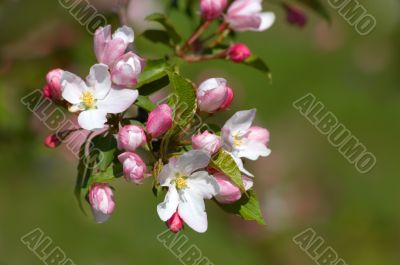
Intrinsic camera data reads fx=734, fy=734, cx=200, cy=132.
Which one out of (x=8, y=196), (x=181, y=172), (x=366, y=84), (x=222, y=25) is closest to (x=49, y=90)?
(x=181, y=172)

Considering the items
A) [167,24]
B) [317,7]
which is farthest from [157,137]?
[317,7]

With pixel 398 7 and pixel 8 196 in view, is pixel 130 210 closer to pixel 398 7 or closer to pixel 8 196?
pixel 8 196

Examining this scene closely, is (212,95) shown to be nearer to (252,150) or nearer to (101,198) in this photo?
(252,150)

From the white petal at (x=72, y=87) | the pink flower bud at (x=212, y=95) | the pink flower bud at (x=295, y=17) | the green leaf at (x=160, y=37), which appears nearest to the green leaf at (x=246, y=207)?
the pink flower bud at (x=212, y=95)

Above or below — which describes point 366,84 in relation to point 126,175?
above

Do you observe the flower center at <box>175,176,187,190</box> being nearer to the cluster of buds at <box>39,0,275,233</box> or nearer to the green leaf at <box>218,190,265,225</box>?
the cluster of buds at <box>39,0,275,233</box>

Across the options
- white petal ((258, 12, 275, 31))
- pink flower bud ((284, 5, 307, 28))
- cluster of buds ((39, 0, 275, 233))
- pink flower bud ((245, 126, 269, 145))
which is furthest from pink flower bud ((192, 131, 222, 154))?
pink flower bud ((284, 5, 307, 28))
